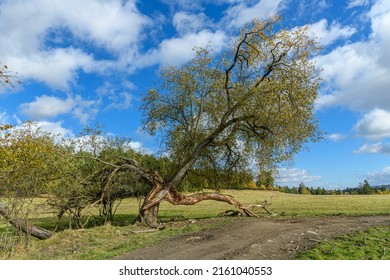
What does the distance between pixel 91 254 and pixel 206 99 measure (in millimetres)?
16195

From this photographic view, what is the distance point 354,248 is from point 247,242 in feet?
13.0

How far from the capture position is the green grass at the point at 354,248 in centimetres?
1212

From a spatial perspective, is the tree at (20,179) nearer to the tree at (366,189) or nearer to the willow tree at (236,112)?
the willow tree at (236,112)

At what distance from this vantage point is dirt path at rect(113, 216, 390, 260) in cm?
1291

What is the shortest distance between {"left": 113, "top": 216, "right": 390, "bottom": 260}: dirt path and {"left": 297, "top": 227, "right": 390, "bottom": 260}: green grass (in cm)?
60

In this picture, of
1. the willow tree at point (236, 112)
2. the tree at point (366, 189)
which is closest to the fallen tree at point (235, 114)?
the willow tree at point (236, 112)

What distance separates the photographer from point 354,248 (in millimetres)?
13383

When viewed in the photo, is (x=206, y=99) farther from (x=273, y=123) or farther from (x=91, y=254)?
(x=91, y=254)

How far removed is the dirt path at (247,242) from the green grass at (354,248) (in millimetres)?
597

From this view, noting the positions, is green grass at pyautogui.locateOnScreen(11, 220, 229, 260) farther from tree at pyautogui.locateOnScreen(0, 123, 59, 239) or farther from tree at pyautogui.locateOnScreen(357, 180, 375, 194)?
tree at pyautogui.locateOnScreen(357, 180, 375, 194)

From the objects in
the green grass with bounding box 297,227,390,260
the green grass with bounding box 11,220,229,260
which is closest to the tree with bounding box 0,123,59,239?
the green grass with bounding box 11,220,229,260

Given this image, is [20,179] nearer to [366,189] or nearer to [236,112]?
[236,112]

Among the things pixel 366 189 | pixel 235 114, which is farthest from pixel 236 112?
pixel 366 189
